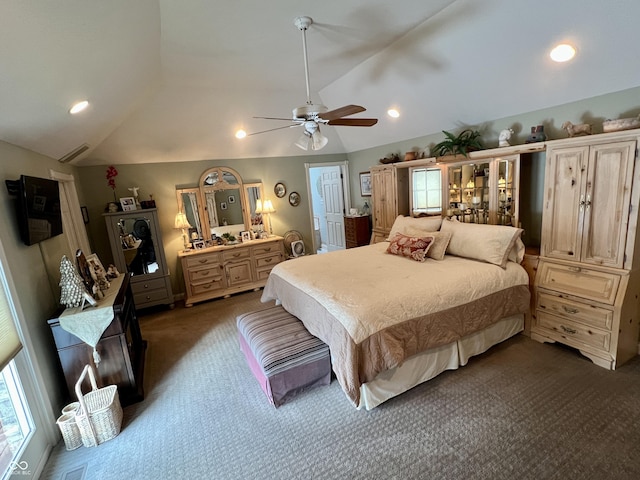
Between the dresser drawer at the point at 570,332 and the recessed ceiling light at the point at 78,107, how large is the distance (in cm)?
432

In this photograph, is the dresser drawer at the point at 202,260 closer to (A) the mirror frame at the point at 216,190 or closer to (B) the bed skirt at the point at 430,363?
(A) the mirror frame at the point at 216,190

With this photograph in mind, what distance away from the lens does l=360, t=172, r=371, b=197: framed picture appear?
18.5ft

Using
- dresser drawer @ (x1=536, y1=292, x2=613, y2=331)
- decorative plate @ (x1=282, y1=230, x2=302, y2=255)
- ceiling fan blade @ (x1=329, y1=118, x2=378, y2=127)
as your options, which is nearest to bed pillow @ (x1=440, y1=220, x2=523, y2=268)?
dresser drawer @ (x1=536, y1=292, x2=613, y2=331)

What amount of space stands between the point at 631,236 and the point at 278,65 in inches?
138

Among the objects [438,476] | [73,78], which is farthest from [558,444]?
[73,78]

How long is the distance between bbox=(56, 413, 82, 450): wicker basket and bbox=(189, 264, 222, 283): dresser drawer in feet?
8.25

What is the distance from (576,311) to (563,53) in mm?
2148

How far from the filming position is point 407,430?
2043mm

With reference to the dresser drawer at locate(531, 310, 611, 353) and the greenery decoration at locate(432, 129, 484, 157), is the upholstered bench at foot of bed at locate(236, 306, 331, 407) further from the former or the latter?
the greenery decoration at locate(432, 129, 484, 157)

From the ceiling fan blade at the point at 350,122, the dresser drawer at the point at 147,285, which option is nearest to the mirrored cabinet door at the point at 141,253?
the dresser drawer at the point at 147,285

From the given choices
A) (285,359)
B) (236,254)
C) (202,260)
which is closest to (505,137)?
(285,359)

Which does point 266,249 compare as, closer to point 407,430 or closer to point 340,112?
point 340,112

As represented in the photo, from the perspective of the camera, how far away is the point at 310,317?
2.55m

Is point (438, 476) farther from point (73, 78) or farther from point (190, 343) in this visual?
point (73, 78)
